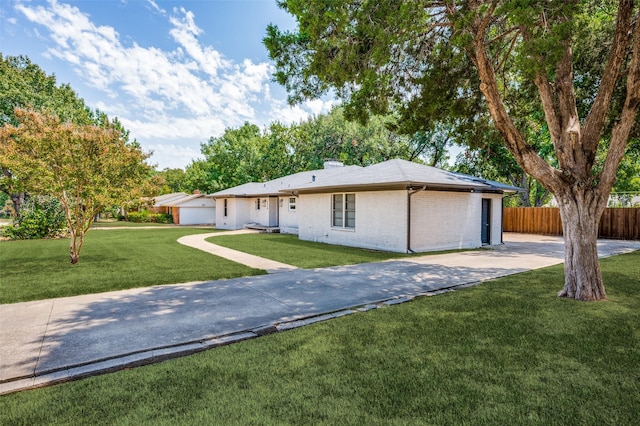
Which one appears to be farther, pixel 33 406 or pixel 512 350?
pixel 512 350

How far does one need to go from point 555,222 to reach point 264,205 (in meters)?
18.4

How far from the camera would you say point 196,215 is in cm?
3350

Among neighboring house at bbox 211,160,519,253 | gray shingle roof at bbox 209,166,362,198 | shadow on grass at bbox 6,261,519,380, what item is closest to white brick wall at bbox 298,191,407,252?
neighboring house at bbox 211,160,519,253

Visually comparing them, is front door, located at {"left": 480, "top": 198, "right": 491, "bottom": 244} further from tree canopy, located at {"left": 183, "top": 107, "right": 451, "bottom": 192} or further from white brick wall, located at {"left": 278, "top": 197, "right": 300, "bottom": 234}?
tree canopy, located at {"left": 183, "top": 107, "right": 451, "bottom": 192}

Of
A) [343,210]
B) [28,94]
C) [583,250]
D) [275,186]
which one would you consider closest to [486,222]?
[343,210]

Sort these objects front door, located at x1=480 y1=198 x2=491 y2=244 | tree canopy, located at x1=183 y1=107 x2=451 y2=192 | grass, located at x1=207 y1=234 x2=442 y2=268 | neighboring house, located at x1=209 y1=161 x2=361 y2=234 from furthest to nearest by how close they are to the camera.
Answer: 1. tree canopy, located at x1=183 y1=107 x2=451 y2=192
2. neighboring house, located at x1=209 y1=161 x2=361 y2=234
3. front door, located at x1=480 y1=198 x2=491 y2=244
4. grass, located at x1=207 y1=234 x2=442 y2=268

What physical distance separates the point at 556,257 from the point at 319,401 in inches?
451

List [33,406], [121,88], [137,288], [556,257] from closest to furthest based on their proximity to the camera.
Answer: [33,406] → [137,288] → [556,257] → [121,88]

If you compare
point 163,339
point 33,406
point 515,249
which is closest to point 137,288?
point 163,339

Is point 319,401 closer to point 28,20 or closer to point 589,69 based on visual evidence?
point 589,69

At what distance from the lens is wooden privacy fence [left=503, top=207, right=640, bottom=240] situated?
699 inches

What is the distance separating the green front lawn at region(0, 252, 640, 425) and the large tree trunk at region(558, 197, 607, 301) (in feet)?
3.70

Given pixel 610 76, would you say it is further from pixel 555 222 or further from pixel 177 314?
pixel 555 222

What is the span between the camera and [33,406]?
2.88 meters
